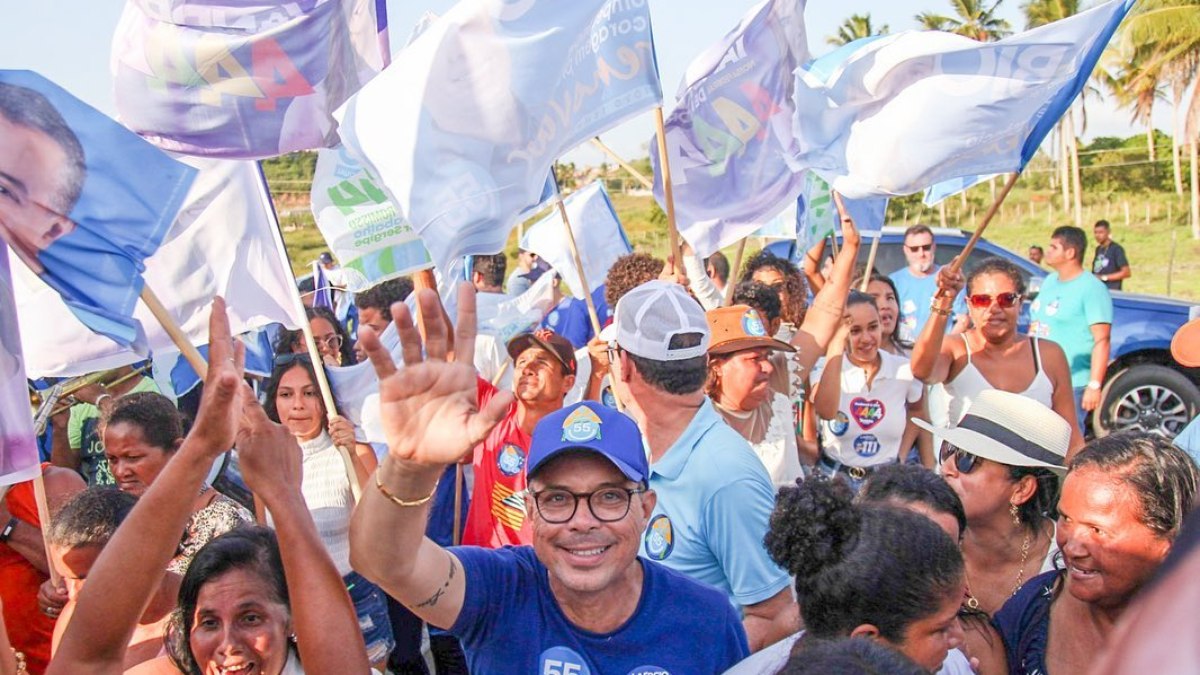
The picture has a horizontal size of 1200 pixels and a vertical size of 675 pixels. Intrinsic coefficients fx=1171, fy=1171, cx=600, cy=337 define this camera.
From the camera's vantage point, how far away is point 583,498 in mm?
2725

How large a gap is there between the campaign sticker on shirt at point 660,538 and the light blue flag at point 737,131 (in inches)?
90.2

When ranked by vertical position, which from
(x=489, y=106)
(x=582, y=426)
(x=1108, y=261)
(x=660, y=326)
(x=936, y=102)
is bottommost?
(x=1108, y=261)

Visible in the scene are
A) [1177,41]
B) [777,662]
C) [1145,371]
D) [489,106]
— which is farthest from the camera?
[1177,41]

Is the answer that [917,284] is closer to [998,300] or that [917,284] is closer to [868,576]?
[998,300]

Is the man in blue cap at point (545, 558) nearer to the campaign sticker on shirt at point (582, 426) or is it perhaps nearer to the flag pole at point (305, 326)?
the campaign sticker on shirt at point (582, 426)

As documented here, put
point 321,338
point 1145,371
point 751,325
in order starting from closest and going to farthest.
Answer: point 751,325 < point 321,338 < point 1145,371

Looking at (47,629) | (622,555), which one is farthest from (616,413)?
(47,629)

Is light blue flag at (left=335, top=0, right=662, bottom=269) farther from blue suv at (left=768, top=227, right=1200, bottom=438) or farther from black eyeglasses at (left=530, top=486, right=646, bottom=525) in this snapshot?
blue suv at (left=768, top=227, right=1200, bottom=438)

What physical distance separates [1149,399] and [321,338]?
7395 mm

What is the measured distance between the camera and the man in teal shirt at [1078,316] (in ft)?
27.7

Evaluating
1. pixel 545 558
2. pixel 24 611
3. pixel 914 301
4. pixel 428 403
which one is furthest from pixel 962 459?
pixel 914 301

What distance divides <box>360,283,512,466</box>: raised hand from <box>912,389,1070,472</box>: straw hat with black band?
1891 millimetres

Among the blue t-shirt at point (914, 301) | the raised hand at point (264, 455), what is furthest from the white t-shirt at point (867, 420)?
the raised hand at point (264, 455)

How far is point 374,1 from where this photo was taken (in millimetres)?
4621
